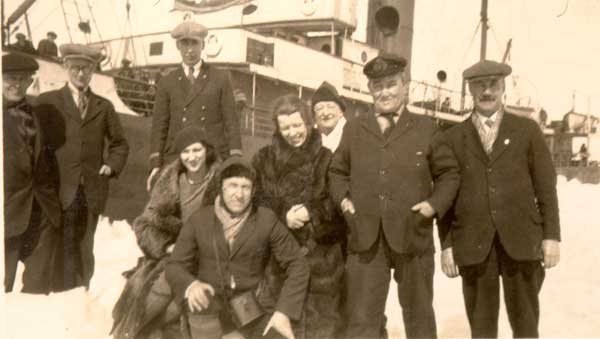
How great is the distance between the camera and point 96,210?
304cm

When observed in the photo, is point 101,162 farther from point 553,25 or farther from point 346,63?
point 553,25

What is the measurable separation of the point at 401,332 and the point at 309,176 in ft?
2.81

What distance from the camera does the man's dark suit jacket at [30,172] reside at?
9.62 ft

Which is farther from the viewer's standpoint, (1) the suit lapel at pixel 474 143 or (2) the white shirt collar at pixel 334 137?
(2) the white shirt collar at pixel 334 137

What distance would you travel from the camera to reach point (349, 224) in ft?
8.05

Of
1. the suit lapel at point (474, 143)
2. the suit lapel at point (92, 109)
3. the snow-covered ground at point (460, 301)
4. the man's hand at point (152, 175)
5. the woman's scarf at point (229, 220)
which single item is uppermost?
the suit lapel at point (92, 109)

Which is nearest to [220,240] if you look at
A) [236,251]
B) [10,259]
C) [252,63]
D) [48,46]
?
[236,251]

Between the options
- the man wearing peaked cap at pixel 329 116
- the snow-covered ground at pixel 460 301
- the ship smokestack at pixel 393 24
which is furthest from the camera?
the ship smokestack at pixel 393 24

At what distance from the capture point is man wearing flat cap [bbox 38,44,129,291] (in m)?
3.01

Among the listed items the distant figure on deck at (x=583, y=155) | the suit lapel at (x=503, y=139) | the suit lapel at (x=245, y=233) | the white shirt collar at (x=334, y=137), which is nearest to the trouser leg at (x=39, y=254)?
the suit lapel at (x=245, y=233)

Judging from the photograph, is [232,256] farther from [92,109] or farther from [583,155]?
[583,155]

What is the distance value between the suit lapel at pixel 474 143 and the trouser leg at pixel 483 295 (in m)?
0.35

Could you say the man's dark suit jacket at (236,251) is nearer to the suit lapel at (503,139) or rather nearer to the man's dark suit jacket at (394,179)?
the man's dark suit jacket at (394,179)

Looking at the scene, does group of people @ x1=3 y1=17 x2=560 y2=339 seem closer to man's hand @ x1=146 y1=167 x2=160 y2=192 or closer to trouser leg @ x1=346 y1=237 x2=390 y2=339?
trouser leg @ x1=346 y1=237 x2=390 y2=339
